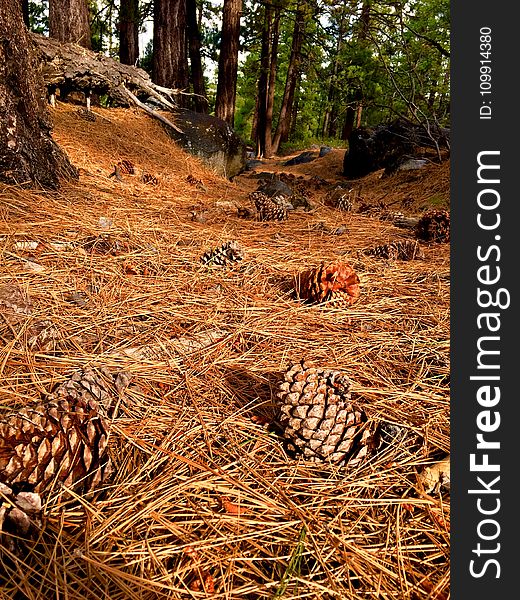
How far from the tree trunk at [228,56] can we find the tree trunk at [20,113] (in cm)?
563

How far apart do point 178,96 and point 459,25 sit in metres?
5.83

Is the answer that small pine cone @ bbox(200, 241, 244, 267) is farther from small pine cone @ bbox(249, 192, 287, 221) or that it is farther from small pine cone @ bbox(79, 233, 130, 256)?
small pine cone @ bbox(249, 192, 287, 221)

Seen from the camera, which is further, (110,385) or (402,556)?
(110,385)

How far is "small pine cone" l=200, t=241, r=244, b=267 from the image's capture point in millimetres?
2406

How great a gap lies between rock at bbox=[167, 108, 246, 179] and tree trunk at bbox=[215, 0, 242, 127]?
1901 millimetres

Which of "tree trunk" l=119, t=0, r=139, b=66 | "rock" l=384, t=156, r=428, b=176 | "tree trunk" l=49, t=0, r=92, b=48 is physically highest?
"tree trunk" l=119, t=0, r=139, b=66

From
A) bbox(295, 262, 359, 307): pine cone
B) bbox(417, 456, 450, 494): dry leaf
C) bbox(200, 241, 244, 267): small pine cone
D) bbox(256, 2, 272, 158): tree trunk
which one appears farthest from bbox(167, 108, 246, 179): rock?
bbox(256, 2, 272, 158): tree trunk

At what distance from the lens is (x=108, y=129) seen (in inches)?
185

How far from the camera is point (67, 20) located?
17.7 ft

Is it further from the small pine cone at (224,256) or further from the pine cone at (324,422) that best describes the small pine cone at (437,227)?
the pine cone at (324,422)

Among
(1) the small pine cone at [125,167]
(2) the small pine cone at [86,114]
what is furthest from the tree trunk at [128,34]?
(1) the small pine cone at [125,167]

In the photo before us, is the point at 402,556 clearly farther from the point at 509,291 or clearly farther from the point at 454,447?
the point at 509,291

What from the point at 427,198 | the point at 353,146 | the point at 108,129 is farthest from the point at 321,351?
the point at 353,146

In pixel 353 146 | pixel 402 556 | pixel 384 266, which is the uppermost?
pixel 353 146
